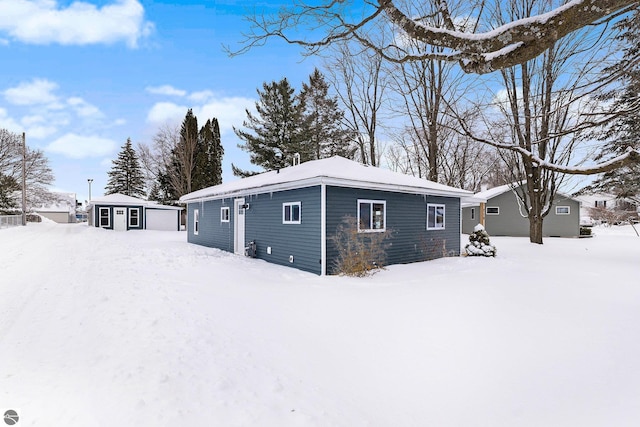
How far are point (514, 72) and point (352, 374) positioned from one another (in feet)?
57.0

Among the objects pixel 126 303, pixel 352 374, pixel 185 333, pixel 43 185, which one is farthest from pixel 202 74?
pixel 43 185

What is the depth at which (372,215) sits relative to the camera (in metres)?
9.98

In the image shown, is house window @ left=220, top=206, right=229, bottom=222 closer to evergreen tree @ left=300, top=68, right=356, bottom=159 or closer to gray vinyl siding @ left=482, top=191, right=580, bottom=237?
evergreen tree @ left=300, top=68, right=356, bottom=159

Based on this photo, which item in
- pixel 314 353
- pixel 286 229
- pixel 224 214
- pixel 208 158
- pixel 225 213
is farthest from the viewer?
pixel 208 158

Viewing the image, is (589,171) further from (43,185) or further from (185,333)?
(43,185)

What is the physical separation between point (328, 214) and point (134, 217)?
24.5 meters

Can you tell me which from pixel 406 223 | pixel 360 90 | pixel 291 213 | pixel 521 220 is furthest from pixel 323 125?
pixel 291 213

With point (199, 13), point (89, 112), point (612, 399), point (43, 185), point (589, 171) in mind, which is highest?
point (89, 112)

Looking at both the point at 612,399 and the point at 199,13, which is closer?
the point at 612,399

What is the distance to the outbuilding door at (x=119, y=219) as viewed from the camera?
2711cm

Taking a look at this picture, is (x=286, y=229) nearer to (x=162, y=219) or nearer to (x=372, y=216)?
(x=372, y=216)

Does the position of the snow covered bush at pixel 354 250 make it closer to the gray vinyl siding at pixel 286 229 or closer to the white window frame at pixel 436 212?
the gray vinyl siding at pixel 286 229

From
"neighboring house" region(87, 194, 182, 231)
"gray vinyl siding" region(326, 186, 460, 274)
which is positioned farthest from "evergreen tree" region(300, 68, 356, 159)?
"neighboring house" region(87, 194, 182, 231)

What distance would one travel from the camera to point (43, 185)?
32.4 m
